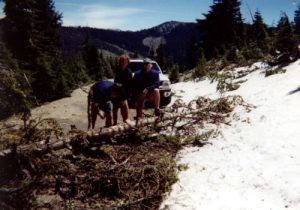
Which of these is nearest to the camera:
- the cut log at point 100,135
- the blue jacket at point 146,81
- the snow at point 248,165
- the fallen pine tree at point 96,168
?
the snow at point 248,165

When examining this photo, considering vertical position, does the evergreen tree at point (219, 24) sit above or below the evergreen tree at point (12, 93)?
above

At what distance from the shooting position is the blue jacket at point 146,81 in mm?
10062

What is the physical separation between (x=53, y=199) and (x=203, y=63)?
61.5 feet

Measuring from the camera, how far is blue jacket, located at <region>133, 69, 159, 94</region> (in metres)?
10.1

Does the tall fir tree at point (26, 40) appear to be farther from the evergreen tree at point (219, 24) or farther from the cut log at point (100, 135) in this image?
the evergreen tree at point (219, 24)

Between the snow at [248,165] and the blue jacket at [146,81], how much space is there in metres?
2.25

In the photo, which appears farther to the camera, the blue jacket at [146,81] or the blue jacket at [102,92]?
the blue jacket at [146,81]

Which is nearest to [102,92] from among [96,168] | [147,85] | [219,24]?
[147,85]

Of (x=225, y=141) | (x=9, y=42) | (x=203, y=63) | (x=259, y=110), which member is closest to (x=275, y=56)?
(x=203, y=63)

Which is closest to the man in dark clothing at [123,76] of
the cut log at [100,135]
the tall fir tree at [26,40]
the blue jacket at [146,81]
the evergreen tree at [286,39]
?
the blue jacket at [146,81]

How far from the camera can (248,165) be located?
672cm

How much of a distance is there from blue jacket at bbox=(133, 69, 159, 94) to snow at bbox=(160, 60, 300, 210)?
225cm

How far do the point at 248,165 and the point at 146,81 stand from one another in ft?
13.9

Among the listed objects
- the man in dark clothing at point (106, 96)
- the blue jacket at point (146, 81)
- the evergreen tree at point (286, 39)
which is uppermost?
the evergreen tree at point (286, 39)
